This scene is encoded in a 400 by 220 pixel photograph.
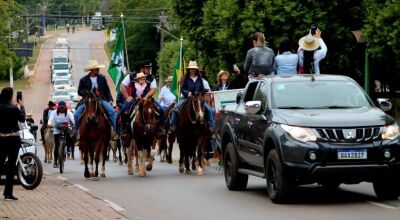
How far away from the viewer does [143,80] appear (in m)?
23.7

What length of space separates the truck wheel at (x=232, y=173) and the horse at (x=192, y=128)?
15.0ft

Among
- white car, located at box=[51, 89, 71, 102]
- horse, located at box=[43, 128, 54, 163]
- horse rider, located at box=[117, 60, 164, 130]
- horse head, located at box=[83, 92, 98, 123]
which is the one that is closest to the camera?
horse head, located at box=[83, 92, 98, 123]

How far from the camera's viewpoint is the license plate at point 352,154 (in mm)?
15016

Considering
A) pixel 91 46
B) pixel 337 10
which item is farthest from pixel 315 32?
pixel 91 46

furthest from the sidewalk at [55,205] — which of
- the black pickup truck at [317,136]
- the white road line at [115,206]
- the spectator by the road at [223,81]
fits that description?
the spectator by the road at [223,81]

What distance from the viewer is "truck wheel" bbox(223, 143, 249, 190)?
18188 mm

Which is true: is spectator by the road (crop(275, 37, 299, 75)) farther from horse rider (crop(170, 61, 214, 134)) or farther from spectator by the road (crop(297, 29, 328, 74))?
horse rider (crop(170, 61, 214, 134))

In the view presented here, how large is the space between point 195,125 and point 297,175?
28.7ft

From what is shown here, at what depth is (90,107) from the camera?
22.8 metres

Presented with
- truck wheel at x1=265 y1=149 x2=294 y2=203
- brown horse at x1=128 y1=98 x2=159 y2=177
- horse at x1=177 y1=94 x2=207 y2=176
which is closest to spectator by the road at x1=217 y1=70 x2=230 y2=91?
horse at x1=177 y1=94 x2=207 y2=176

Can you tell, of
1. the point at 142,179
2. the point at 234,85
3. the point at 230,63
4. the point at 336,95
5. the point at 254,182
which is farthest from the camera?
the point at 230,63

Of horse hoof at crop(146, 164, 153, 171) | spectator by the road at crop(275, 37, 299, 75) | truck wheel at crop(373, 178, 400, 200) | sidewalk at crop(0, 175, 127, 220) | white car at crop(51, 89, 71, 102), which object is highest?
spectator by the road at crop(275, 37, 299, 75)

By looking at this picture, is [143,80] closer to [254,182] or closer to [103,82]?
[103,82]

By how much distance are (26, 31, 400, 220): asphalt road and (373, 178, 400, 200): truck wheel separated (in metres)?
0.15
